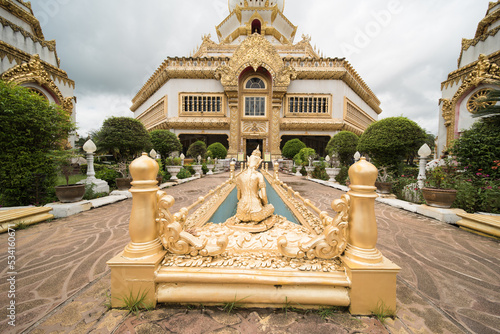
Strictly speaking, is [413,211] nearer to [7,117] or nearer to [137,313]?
[137,313]

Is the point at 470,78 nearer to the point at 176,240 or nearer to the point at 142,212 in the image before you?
the point at 176,240

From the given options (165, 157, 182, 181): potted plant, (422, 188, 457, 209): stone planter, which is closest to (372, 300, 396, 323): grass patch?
(422, 188, 457, 209): stone planter

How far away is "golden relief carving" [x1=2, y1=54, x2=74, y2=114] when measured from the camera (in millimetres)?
8688

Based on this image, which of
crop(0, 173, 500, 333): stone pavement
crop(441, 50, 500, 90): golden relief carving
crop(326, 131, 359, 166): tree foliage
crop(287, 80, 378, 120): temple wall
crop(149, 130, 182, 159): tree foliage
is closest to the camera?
crop(0, 173, 500, 333): stone pavement

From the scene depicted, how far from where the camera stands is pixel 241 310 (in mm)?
1399

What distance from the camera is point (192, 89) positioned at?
60.2 ft

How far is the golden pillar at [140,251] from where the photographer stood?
135cm

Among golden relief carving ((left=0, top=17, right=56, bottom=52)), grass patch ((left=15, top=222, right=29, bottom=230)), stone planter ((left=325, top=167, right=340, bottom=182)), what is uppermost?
golden relief carving ((left=0, top=17, right=56, bottom=52))

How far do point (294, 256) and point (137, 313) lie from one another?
121cm

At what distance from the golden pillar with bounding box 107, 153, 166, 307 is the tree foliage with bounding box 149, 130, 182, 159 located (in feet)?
37.3

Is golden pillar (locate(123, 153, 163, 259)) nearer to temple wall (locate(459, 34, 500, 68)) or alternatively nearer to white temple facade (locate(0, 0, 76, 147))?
white temple facade (locate(0, 0, 76, 147))

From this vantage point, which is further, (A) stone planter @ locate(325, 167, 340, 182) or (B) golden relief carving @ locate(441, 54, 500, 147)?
(A) stone planter @ locate(325, 167, 340, 182)

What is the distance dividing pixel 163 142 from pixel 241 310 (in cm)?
1189

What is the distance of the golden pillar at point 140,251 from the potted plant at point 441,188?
18.7 ft
